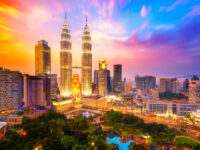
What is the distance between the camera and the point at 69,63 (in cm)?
8319

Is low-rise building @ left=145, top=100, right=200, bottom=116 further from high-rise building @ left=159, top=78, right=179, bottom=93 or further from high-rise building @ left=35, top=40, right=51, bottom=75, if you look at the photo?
high-rise building @ left=35, top=40, right=51, bottom=75

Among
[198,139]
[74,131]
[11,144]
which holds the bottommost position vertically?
[198,139]

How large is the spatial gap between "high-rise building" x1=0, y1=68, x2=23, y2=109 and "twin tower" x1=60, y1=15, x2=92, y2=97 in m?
26.5

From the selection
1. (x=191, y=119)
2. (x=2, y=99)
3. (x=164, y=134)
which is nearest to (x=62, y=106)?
(x=2, y=99)

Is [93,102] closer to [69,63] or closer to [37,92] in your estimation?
[37,92]

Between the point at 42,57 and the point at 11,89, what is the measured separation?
39.2m

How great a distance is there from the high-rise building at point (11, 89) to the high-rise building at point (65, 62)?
85.3 feet

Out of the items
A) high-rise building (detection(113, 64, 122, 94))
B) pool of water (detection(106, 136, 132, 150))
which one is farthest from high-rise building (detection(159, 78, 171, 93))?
pool of water (detection(106, 136, 132, 150))

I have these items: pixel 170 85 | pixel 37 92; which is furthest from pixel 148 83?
pixel 37 92

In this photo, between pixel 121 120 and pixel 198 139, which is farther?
pixel 121 120

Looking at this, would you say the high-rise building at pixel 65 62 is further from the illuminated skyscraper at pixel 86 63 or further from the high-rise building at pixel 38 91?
the high-rise building at pixel 38 91

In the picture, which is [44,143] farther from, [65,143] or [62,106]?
[62,106]

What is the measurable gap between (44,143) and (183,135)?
138ft

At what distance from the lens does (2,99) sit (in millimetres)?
54062
